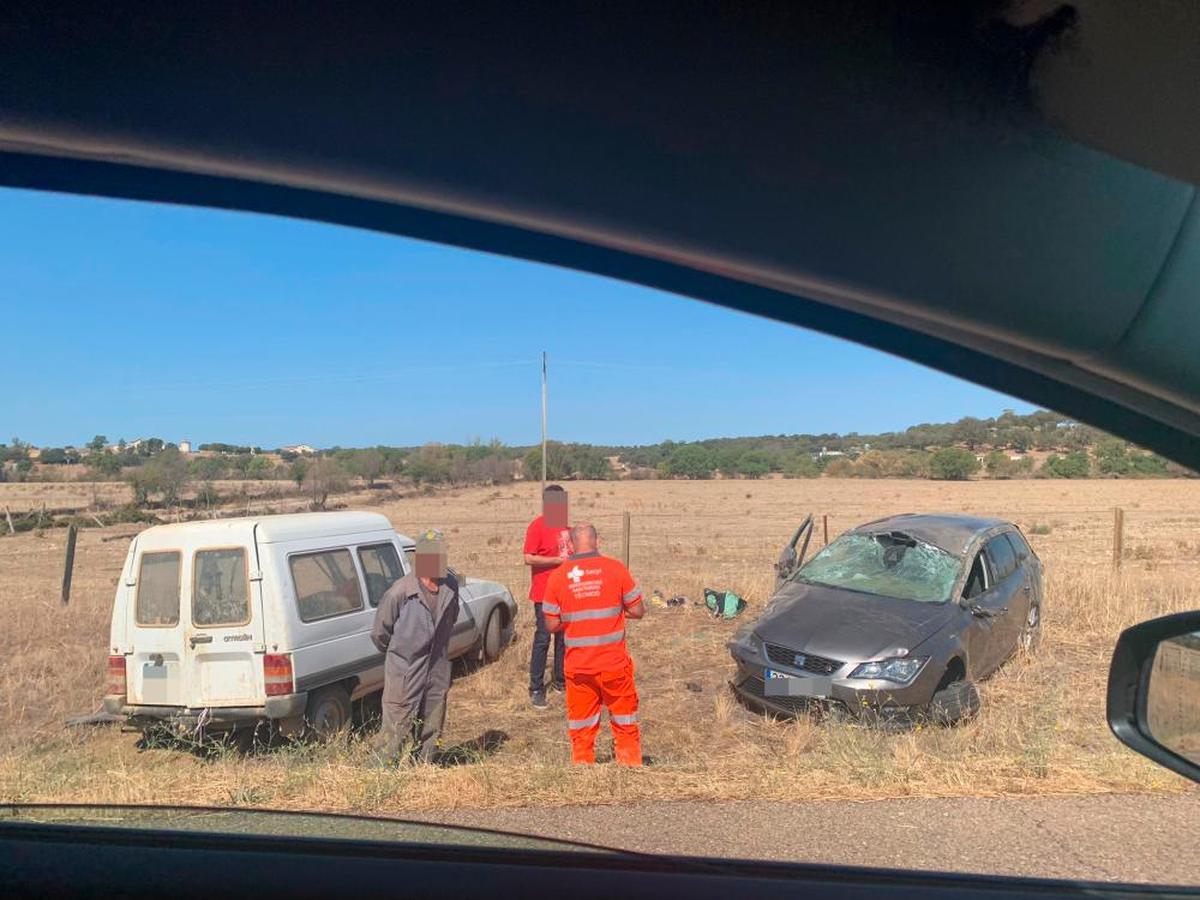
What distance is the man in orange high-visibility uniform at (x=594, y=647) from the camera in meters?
5.40

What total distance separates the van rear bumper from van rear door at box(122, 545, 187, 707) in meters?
0.06

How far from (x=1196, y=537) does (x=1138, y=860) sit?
21696 mm

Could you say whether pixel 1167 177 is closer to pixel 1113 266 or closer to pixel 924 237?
pixel 1113 266

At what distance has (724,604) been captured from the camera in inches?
441

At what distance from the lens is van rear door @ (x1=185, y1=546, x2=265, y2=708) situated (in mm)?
6402

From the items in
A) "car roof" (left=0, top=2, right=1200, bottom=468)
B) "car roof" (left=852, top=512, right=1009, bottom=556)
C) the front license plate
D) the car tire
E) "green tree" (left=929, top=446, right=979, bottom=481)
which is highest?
"car roof" (left=0, top=2, right=1200, bottom=468)

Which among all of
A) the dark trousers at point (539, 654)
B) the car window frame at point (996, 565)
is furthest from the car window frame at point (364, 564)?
the car window frame at point (996, 565)

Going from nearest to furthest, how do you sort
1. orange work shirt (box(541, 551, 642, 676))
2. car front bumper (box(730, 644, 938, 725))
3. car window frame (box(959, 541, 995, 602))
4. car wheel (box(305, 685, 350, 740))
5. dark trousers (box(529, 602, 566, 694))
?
orange work shirt (box(541, 551, 642, 676))
car front bumper (box(730, 644, 938, 725))
car wheel (box(305, 685, 350, 740))
car window frame (box(959, 541, 995, 602))
dark trousers (box(529, 602, 566, 694))

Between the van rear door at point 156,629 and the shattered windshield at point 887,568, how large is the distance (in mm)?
4977

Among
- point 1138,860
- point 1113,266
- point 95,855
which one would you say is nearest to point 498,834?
point 95,855

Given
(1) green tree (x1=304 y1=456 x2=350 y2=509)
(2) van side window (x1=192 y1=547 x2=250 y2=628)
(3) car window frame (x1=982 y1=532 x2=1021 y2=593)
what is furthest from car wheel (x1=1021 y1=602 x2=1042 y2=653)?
(1) green tree (x1=304 y1=456 x2=350 y2=509)

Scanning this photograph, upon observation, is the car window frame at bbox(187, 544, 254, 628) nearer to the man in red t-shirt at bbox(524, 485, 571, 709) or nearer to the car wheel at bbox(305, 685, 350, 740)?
the car wheel at bbox(305, 685, 350, 740)

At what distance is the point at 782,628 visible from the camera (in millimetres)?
6832

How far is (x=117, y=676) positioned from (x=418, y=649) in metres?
2.57
